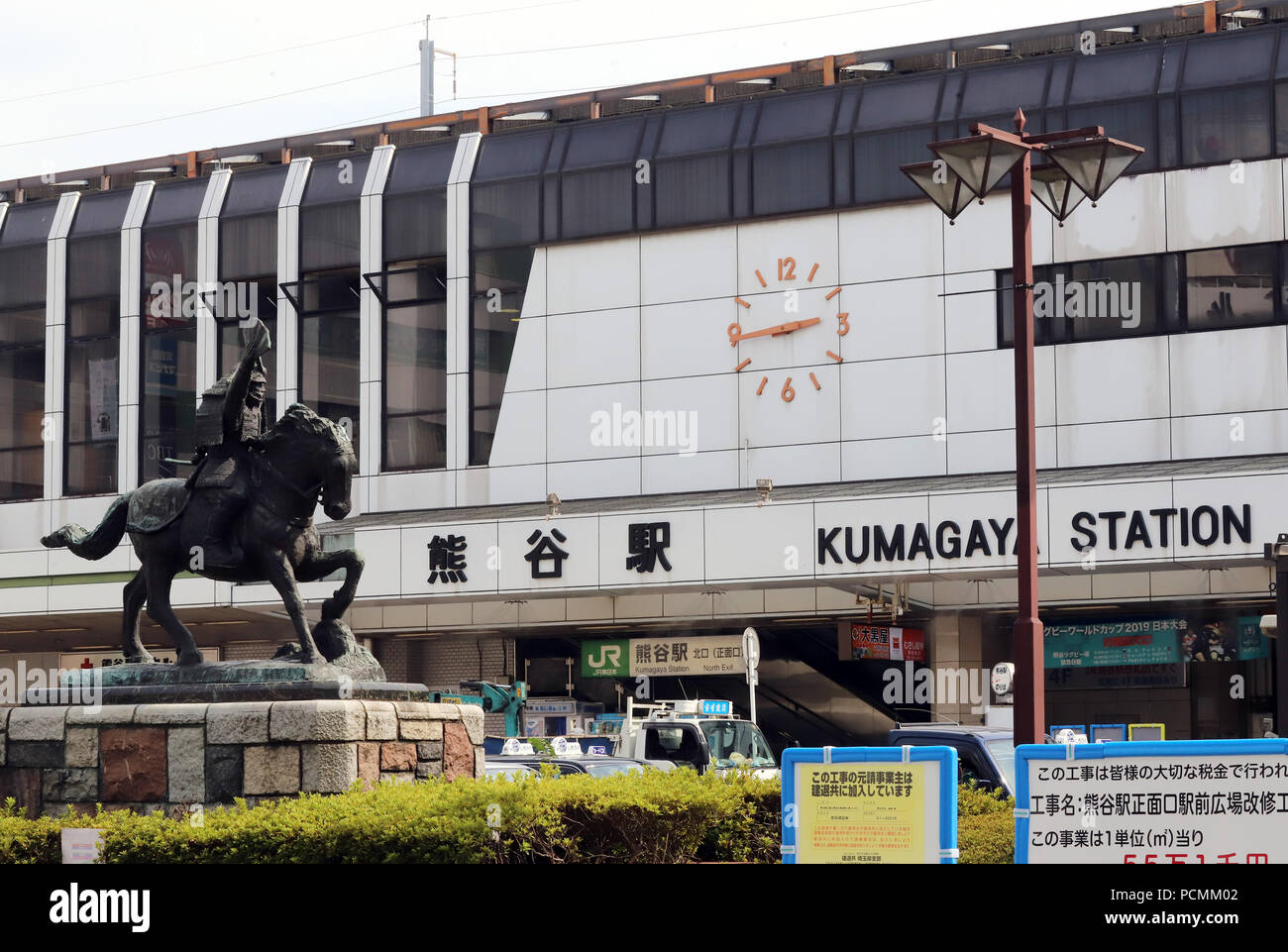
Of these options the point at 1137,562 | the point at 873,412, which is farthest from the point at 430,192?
the point at 1137,562

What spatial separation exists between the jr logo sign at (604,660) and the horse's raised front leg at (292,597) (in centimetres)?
2453

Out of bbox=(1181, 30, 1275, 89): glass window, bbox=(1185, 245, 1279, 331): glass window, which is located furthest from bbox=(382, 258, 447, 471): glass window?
bbox=(1181, 30, 1275, 89): glass window

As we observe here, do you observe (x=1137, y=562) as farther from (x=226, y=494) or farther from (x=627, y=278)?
(x=226, y=494)

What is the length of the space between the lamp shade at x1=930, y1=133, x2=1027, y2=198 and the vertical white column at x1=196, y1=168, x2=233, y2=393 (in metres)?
26.8

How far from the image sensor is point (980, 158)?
1497 centimetres

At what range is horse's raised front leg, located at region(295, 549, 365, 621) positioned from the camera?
13.8 metres

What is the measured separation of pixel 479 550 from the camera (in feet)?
112

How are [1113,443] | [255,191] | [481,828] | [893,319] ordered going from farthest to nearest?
[255,191]
[893,319]
[1113,443]
[481,828]

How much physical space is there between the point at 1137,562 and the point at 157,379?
21723mm

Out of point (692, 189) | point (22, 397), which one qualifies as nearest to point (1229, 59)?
point (692, 189)

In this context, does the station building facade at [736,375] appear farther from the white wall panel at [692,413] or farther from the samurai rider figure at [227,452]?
the samurai rider figure at [227,452]

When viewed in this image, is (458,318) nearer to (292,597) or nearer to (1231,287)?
(1231,287)

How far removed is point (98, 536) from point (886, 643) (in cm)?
2155

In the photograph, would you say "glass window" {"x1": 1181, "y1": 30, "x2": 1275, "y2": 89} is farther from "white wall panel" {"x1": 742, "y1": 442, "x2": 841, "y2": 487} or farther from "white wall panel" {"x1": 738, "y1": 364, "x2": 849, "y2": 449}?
"white wall panel" {"x1": 742, "y1": 442, "x2": 841, "y2": 487}
